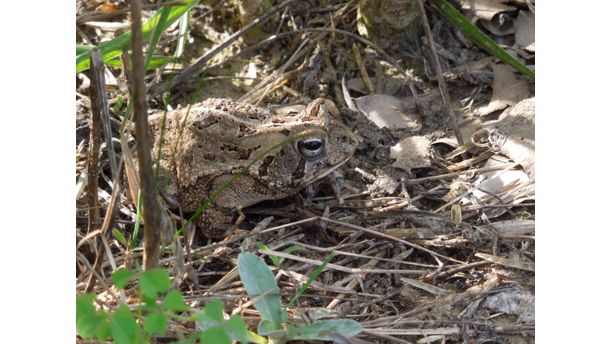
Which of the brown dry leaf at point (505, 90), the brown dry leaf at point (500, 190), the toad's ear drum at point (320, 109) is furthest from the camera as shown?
the brown dry leaf at point (505, 90)

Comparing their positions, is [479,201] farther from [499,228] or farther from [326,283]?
[326,283]

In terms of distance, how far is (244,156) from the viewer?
5.17m

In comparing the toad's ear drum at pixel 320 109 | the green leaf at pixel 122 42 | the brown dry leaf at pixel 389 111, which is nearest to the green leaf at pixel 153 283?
the green leaf at pixel 122 42

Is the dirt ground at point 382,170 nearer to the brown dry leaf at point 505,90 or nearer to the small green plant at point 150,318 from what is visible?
the brown dry leaf at point 505,90

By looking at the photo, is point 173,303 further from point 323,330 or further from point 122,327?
point 323,330

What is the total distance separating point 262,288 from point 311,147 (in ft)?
5.14

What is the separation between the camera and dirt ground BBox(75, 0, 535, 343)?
4062mm

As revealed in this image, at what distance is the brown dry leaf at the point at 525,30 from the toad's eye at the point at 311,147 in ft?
6.47

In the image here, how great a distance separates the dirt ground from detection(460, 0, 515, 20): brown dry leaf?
0.6 inches

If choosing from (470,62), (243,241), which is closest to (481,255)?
(243,241)

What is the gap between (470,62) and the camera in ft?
19.8

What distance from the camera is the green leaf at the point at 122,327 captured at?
2.91m

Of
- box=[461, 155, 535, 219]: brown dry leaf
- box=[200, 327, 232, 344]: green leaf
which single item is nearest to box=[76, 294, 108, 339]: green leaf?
box=[200, 327, 232, 344]: green leaf

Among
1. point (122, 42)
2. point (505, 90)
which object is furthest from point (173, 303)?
point (505, 90)
